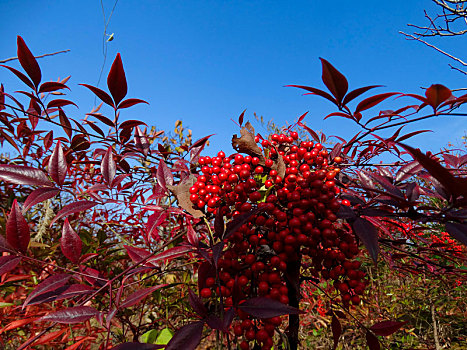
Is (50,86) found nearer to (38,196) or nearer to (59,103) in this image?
(59,103)

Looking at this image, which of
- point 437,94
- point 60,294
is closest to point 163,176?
point 60,294

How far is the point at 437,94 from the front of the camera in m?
0.64

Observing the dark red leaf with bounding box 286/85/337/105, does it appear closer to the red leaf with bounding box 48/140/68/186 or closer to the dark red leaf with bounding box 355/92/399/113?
the dark red leaf with bounding box 355/92/399/113

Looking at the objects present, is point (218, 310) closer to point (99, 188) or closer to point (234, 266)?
point (234, 266)

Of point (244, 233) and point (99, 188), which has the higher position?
point (99, 188)

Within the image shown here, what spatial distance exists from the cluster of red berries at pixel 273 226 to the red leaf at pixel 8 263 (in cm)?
39

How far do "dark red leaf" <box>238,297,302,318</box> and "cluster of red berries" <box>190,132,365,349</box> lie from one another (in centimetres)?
7

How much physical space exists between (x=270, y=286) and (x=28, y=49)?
93 cm

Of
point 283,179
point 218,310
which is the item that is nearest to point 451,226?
point 283,179

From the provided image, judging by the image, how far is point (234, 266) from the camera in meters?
0.61

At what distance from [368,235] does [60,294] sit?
0.64 metres

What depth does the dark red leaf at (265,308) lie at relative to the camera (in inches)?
17.7

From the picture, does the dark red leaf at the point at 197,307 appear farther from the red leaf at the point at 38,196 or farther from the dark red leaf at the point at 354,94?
the dark red leaf at the point at 354,94

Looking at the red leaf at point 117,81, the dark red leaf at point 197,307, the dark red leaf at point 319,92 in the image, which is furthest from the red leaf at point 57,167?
the dark red leaf at point 319,92
